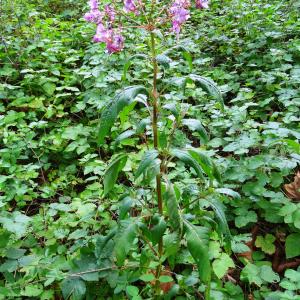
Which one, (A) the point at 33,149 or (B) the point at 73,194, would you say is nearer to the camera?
(B) the point at 73,194

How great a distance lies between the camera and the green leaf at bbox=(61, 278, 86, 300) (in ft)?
5.75

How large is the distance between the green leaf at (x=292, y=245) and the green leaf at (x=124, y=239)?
3.37ft

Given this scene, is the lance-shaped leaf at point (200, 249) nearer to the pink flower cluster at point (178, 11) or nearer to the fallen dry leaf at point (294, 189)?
the pink flower cluster at point (178, 11)

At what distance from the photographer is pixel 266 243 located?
7.30 feet

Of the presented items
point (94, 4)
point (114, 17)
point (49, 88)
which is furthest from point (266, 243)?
point (49, 88)

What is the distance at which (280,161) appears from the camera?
2330 millimetres

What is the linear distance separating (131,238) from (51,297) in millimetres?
682

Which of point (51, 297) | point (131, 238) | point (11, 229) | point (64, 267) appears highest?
point (131, 238)

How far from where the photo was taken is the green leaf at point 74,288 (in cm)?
175

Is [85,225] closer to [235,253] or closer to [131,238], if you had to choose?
[131,238]

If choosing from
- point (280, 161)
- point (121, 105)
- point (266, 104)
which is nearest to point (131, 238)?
point (121, 105)

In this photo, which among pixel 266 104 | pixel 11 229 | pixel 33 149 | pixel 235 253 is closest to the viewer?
pixel 11 229

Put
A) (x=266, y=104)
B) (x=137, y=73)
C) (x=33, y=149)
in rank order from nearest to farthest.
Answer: (x=33, y=149), (x=266, y=104), (x=137, y=73)

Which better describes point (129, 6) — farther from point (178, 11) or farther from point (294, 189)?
point (294, 189)
